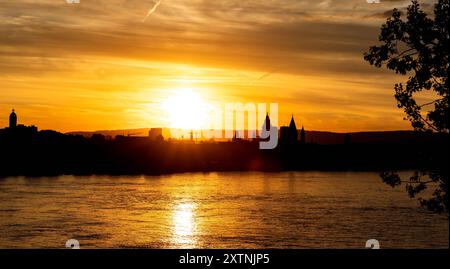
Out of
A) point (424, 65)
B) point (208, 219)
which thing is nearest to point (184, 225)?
point (208, 219)

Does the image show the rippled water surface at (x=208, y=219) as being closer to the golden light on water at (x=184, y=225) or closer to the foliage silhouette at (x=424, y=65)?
the golden light on water at (x=184, y=225)

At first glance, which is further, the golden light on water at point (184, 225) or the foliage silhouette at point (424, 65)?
the golden light on water at point (184, 225)

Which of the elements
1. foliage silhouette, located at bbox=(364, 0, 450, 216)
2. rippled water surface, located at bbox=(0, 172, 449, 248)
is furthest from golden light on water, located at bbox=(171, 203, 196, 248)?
foliage silhouette, located at bbox=(364, 0, 450, 216)

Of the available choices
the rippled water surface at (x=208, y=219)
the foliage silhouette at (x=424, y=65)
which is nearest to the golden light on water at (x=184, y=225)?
the rippled water surface at (x=208, y=219)

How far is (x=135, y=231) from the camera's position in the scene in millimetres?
48844

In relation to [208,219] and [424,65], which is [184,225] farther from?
[424,65]

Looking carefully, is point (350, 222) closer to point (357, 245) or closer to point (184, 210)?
point (357, 245)

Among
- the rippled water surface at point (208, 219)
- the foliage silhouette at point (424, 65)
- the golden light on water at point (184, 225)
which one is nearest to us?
the foliage silhouette at point (424, 65)

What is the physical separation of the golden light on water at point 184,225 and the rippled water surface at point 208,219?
8 centimetres

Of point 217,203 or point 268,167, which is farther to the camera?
point 268,167

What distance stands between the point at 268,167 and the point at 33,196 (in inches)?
4713

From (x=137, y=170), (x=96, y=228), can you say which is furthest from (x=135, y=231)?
(x=137, y=170)

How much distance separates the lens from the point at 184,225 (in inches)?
2117

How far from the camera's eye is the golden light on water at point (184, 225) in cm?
4588
